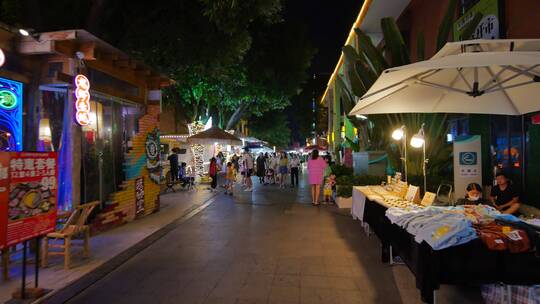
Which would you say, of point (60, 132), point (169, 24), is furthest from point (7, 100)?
point (169, 24)

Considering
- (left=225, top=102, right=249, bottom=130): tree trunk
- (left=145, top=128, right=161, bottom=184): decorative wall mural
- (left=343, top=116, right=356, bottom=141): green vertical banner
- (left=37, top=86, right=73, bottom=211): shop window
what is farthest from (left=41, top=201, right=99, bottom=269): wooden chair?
(left=225, top=102, right=249, bottom=130): tree trunk

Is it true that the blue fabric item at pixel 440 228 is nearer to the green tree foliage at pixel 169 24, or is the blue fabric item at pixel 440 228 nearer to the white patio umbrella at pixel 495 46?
the white patio umbrella at pixel 495 46

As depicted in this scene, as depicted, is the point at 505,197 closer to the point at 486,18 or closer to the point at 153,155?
the point at 486,18

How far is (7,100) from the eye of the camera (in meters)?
6.38

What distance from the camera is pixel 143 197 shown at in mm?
10391

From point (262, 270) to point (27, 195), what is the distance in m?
3.36

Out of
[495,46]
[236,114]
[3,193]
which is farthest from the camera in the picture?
[236,114]

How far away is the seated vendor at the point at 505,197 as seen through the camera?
6.31 metres

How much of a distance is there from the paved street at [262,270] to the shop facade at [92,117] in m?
1.88

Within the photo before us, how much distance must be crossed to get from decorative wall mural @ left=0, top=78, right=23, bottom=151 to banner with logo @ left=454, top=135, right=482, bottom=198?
8.26 metres

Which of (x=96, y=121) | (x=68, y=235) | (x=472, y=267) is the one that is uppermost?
(x=96, y=121)

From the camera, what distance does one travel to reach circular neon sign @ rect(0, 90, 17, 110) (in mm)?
6273

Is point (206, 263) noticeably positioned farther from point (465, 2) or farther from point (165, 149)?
point (165, 149)

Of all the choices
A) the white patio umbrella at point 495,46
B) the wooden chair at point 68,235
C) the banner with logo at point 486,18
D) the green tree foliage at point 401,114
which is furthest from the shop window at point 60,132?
the banner with logo at point 486,18
